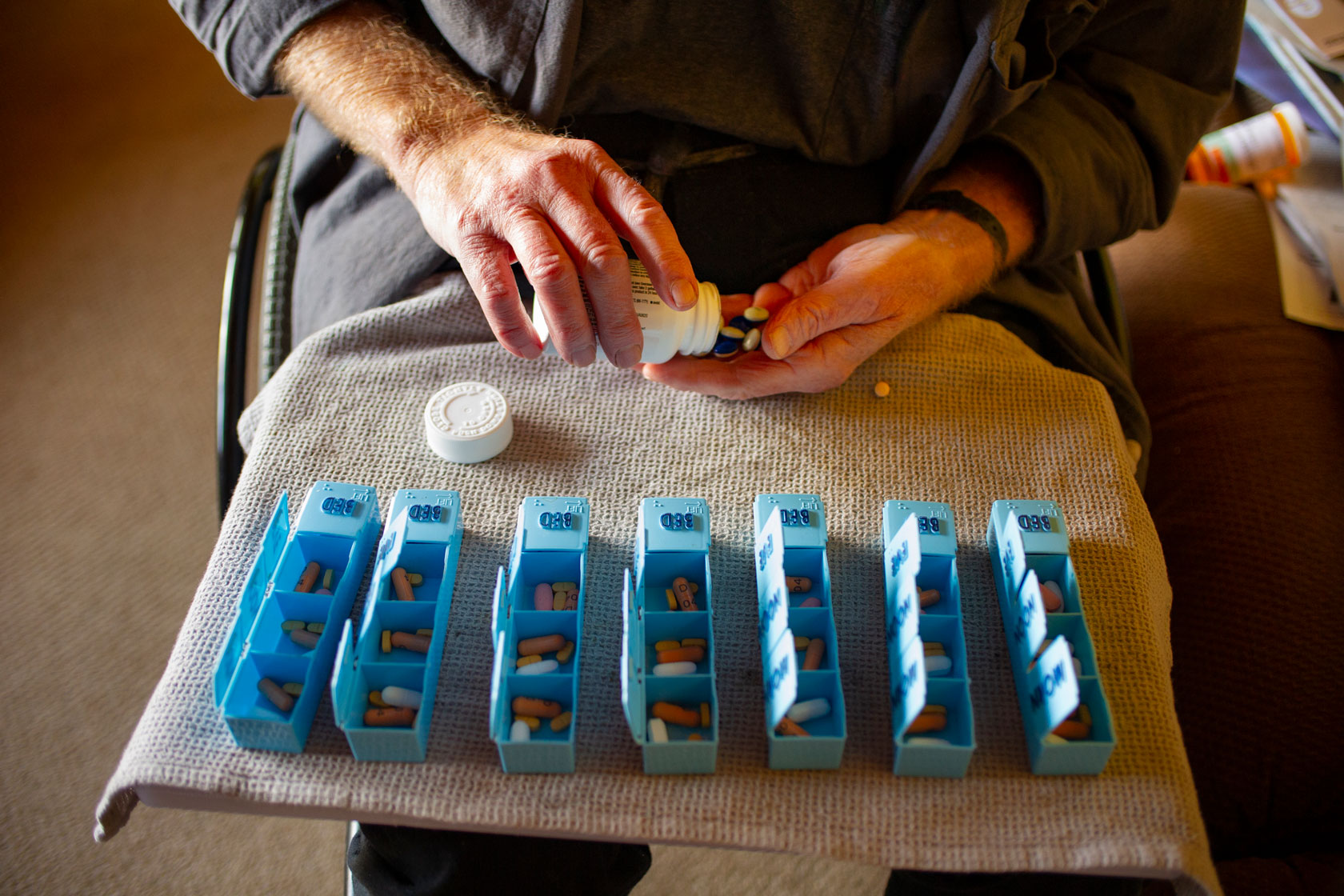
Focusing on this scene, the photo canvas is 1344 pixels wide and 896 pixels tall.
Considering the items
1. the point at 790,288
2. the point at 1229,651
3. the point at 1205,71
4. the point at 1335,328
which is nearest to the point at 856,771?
the point at 790,288

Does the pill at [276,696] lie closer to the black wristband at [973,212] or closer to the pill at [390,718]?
the pill at [390,718]

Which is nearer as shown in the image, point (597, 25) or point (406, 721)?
point (406, 721)

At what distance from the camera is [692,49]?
97 centimetres

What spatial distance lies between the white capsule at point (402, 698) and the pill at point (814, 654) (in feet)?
1.01

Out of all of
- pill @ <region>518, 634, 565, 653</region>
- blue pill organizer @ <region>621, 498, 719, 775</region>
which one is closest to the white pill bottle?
blue pill organizer @ <region>621, 498, 719, 775</region>

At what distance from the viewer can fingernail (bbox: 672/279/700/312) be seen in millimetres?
804

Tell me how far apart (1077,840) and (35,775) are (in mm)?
1508

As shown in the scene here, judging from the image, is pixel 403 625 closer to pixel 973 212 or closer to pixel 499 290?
pixel 499 290

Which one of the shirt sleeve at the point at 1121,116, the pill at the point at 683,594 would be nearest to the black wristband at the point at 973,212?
the shirt sleeve at the point at 1121,116

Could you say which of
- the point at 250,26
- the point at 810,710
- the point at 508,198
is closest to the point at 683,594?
the point at 810,710

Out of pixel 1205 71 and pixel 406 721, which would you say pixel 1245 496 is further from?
pixel 406 721

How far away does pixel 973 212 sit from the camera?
105 centimetres

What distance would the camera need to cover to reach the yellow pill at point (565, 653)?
2.48ft

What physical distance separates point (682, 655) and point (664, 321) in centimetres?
30
